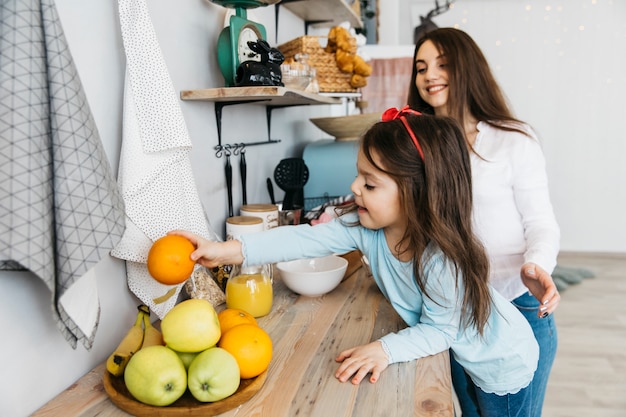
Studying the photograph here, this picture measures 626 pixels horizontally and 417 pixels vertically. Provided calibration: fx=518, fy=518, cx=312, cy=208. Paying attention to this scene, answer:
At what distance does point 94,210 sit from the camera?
730 millimetres

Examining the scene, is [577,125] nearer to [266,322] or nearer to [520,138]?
[520,138]

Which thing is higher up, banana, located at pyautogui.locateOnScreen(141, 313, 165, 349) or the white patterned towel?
the white patterned towel

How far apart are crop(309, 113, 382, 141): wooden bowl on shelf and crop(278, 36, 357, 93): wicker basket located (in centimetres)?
11

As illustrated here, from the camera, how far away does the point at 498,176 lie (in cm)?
126

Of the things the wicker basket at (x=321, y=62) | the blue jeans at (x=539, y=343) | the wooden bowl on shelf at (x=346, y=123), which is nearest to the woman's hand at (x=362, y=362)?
the blue jeans at (x=539, y=343)

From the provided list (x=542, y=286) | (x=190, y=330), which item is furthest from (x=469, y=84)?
(x=190, y=330)

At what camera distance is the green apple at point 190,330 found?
0.79 m

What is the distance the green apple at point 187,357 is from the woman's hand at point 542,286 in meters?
0.61

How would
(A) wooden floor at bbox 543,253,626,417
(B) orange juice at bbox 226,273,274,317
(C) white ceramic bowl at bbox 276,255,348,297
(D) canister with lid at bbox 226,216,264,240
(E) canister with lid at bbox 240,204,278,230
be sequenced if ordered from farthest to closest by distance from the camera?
(A) wooden floor at bbox 543,253,626,417 < (E) canister with lid at bbox 240,204,278,230 < (D) canister with lid at bbox 226,216,264,240 < (C) white ceramic bowl at bbox 276,255,348,297 < (B) orange juice at bbox 226,273,274,317

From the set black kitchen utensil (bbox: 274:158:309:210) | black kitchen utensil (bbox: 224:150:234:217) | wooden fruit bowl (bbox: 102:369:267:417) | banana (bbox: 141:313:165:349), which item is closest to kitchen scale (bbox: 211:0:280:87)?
black kitchen utensil (bbox: 224:150:234:217)

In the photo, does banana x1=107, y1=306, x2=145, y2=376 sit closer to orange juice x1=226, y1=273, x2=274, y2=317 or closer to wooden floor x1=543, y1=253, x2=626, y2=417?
orange juice x1=226, y1=273, x2=274, y2=317

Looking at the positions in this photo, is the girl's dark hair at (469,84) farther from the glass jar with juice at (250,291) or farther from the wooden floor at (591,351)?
Answer: the wooden floor at (591,351)

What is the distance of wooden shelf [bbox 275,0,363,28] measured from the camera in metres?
1.97

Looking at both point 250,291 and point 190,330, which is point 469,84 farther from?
point 190,330
